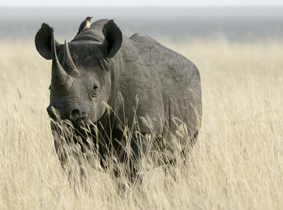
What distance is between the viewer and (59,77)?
3.31m

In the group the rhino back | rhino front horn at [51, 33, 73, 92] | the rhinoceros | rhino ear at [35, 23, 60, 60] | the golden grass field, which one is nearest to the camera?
rhino front horn at [51, 33, 73, 92]

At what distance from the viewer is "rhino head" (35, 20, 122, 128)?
3.34m

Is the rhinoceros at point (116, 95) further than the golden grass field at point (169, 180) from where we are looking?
No

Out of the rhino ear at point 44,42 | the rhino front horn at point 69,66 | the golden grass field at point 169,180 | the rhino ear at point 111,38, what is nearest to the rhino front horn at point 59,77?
the rhino front horn at point 69,66

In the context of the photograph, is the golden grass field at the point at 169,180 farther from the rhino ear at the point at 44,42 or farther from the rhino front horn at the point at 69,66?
the rhino front horn at the point at 69,66

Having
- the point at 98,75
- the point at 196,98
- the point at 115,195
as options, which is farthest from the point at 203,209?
the point at 196,98

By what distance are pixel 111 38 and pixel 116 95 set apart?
0.46 meters

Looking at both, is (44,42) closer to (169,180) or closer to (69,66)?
(69,66)

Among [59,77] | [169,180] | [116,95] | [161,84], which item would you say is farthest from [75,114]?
[169,180]

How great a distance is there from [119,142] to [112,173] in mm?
258

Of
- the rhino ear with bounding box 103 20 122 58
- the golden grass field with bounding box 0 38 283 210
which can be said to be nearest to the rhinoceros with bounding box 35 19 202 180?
the rhino ear with bounding box 103 20 122 58

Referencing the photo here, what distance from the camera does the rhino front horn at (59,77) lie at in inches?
130

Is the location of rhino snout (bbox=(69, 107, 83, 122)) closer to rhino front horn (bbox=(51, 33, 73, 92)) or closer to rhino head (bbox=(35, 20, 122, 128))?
rhino head (bbox=(35, 20, 122, 128))

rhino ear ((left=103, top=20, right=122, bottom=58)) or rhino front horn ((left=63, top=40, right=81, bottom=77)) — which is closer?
rhino front horn ((left=63, top=40, right=81, bottom=77))
